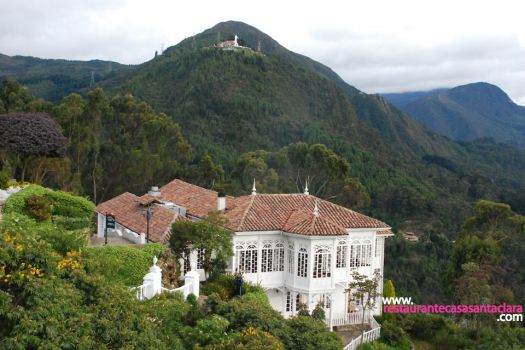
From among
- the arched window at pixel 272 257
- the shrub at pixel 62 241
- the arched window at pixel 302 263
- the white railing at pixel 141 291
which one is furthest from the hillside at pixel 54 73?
the white railing at pixel 141 291

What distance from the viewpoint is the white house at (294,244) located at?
2127 centimetres

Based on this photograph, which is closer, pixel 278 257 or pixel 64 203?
pixel 64 203

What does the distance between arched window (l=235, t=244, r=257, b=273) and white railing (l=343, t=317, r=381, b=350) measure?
14.2 feet

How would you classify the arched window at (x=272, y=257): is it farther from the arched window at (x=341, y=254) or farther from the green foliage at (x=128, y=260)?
the green foliage at (x=128, y=260)

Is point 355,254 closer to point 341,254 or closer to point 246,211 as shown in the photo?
point 341,254

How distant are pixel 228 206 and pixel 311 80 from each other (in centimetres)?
6848

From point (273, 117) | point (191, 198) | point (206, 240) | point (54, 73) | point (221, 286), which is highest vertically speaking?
point (54, 73)

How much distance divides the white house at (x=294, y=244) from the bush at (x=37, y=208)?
3.56 m

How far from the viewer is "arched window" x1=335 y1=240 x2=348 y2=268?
21984 millimetres

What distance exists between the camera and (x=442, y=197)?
64.6 metres

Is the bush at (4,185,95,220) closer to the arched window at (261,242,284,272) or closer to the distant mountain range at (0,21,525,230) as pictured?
the arched window at (261,242,284,272)

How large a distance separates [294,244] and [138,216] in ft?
21.3

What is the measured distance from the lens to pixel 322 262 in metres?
21.4

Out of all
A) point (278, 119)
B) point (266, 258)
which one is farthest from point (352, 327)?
point (278, 119)
